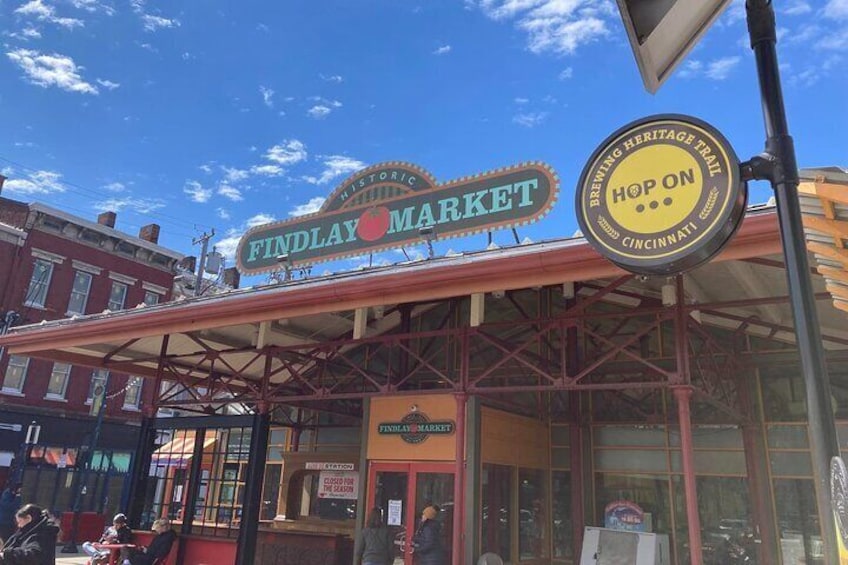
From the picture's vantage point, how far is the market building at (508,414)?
32.9 ft

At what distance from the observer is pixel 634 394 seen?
1349 centimetres

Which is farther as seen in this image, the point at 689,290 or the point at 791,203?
the point at 689,290

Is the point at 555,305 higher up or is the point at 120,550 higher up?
the point at 555,305

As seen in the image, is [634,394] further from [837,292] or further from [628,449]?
[837,292]

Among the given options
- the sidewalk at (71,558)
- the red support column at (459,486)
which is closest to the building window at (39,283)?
the sidewalk at (71,558)

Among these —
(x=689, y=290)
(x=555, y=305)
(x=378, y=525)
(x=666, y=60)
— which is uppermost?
(x=555, y=305)

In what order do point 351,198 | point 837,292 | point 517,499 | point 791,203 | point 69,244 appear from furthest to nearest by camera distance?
point 69,244, point 351,198, point 517,499, point 837,292, point 791,203

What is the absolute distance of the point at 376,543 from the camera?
986cm

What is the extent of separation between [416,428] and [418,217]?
4739mm

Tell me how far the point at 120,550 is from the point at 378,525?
16.5 ft

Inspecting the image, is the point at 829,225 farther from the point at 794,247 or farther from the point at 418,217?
the point at 418,217

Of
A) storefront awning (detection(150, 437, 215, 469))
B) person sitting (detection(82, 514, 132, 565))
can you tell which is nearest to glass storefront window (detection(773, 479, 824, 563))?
storefront awning (detection(150, 437, 215, 469))

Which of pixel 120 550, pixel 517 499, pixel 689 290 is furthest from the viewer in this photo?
pixel 517 499

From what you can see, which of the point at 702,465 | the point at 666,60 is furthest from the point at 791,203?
the point at 702,465
